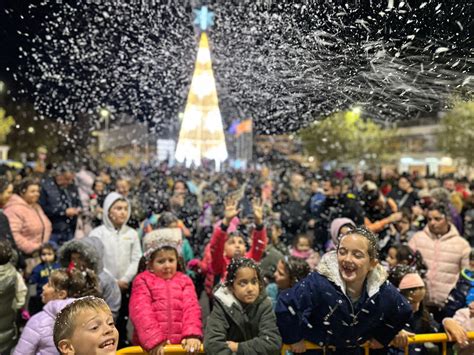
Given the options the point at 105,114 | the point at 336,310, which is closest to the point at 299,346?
the point at 336,310

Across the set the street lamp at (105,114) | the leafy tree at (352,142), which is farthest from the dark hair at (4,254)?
the leafy tree at (352,142)

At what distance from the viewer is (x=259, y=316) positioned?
3584 mm

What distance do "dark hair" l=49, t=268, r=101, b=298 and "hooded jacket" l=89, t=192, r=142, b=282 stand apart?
3.84 feet

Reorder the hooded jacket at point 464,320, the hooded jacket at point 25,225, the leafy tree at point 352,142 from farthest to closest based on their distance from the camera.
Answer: the leafy tree at point 352,142 → the hooded jacket at point 25,225 → the hooded jacket at point 464,320

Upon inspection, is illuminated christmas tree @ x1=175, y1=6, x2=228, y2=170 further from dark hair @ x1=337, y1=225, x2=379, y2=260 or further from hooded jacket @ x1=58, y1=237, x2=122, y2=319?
dark hair @ x1=337, y1=225, x2=379, y2=260

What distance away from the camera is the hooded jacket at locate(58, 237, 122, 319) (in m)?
4.56

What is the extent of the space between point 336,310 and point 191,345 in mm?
1030

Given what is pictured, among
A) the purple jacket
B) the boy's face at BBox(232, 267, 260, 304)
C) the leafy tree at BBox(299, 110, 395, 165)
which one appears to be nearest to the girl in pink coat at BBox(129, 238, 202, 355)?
the boy's face at BBox(232, 267, 260, 304)

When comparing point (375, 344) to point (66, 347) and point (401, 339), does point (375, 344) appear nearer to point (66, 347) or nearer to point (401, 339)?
point (401, 339)

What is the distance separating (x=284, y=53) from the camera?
5012 millimetres

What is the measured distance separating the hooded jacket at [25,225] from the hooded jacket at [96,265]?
175 centimetres

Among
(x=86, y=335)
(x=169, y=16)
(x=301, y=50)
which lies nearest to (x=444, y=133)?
(x=169, y=16)

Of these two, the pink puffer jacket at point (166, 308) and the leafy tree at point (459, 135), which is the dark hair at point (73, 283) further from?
the leafy tree at point (459, 135)

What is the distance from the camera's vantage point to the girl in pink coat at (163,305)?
3631mm
